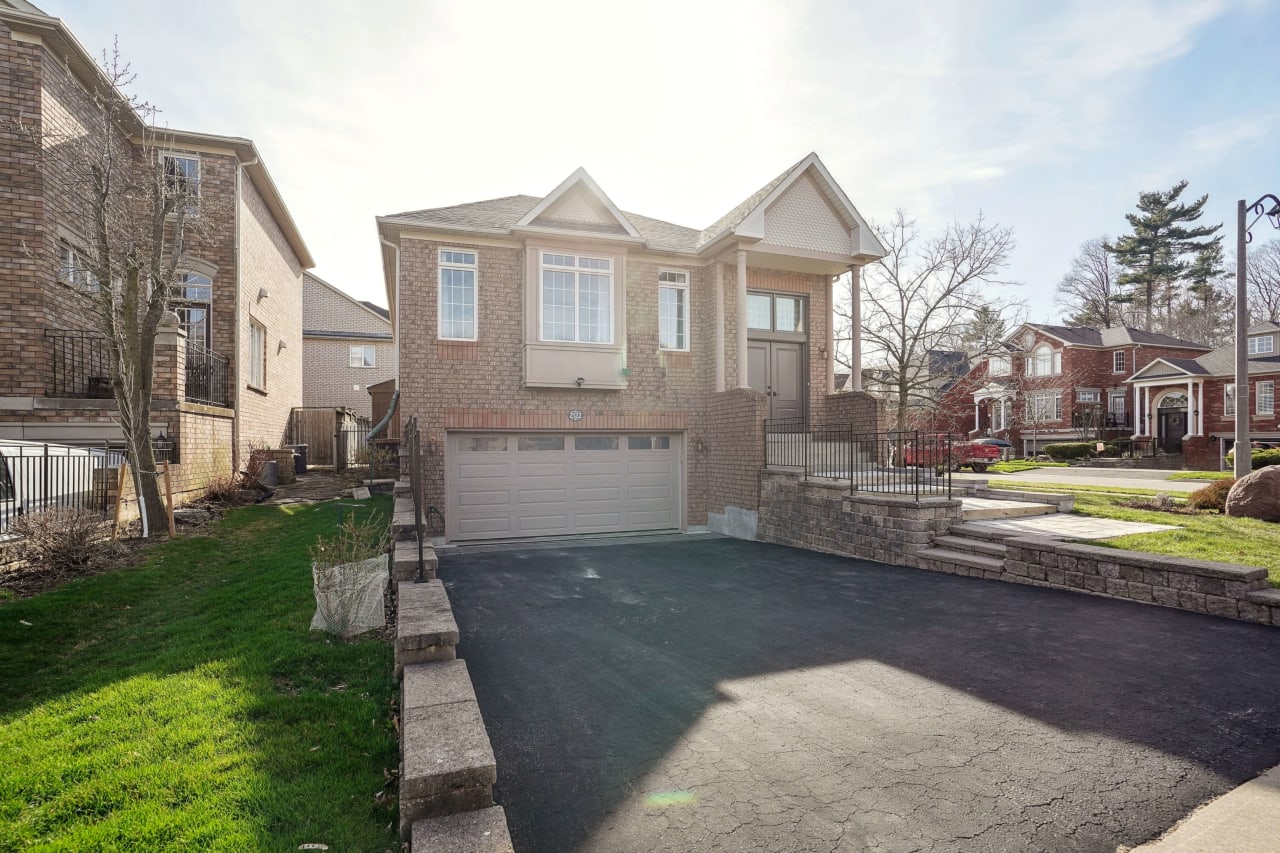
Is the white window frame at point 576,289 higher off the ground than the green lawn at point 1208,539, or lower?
higher

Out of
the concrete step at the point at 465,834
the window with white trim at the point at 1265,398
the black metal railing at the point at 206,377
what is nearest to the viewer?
the concrete step at the point at 465,834

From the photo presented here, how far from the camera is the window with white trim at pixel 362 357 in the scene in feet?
91.0

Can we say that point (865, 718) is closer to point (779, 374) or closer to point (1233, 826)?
point (1233, 826)

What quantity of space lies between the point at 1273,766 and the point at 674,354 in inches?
406

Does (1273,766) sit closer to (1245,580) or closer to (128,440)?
(1245,580)

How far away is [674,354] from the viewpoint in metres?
12.6

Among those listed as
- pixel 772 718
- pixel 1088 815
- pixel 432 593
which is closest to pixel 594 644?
pixel 432 593

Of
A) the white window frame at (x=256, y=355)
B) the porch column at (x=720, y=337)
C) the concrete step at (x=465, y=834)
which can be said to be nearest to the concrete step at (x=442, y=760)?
the concrete step at (x=465, y=834)

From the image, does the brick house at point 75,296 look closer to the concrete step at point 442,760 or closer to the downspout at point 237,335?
the downspout at point 237,335

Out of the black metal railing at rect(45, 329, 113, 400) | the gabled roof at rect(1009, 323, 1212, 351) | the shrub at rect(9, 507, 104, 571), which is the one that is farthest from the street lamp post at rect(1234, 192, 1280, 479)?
the gabled roof at rect(1009, 323, 1212, 351)

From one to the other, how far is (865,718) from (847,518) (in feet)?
19.9

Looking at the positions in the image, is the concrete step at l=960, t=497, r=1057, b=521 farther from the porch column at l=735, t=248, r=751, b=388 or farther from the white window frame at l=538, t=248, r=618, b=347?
the white window frame at l=538, t=248, r=618, b=347

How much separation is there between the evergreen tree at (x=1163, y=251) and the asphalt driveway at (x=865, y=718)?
47319 millimetres

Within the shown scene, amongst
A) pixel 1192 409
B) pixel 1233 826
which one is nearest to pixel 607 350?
pixel 1233 826
